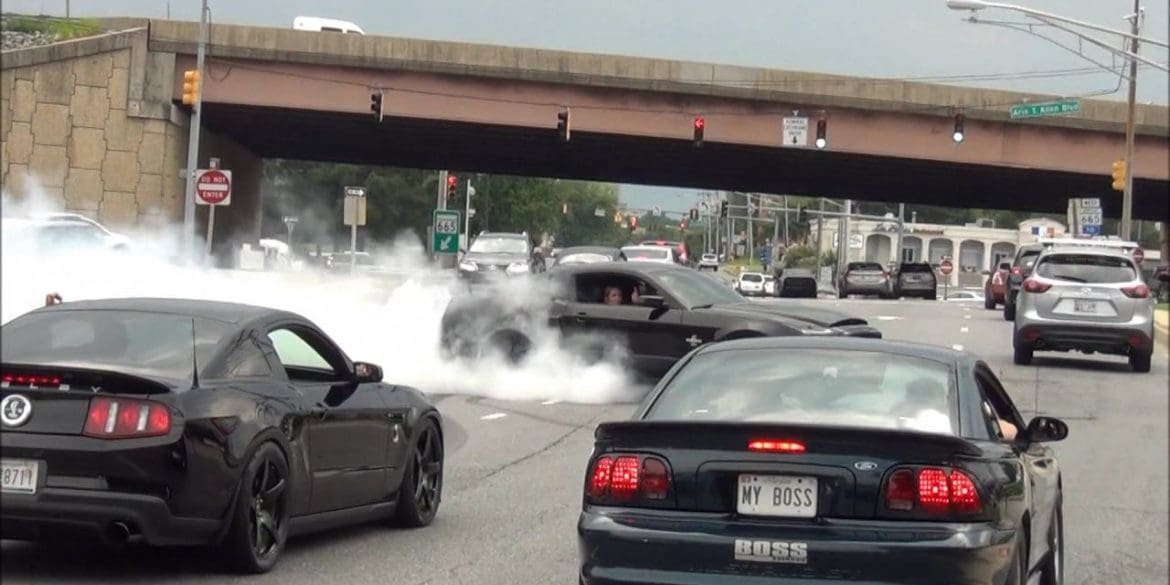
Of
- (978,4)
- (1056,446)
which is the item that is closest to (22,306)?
(1056,446)

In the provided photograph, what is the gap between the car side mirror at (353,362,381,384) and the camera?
9.84 m

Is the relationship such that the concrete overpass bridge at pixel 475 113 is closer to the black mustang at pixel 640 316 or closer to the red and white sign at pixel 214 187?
the red and white sign at pixel 214 187

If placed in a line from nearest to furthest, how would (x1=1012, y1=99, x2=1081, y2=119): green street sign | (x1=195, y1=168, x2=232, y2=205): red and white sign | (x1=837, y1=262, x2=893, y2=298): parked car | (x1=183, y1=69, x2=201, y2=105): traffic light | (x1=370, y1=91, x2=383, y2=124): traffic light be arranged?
(x1=195, y1=168, x2=232, y2=205): red and white sign → (x1=183, y1=69, x2=201, y2=105): traffic light → (x1=1012, y1=99, x2=1081, y2=119): green street sign → (x1=370, y1=91, x2=383, y2=124): traffic light → (x1=837, y1=262, x2=893, y2=298): parked car

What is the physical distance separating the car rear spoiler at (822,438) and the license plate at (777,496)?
13cm

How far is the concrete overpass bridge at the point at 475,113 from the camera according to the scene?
Answer: 1681 inches

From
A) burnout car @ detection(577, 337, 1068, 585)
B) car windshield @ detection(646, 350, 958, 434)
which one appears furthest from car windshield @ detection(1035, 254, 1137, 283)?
burnout car @ detection(577, 337, 1068, 585)

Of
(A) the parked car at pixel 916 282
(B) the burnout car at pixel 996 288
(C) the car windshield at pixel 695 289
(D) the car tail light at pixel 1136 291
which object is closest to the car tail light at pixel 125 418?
(C) the car windshield at pixel 695 289

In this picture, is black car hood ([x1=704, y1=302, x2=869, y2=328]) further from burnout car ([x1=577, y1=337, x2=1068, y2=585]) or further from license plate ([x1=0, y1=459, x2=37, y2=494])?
license plate ([x1=0, y1=459, x2=37, y2=494])

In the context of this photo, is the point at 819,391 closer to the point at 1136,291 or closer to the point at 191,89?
the point at 1136,291

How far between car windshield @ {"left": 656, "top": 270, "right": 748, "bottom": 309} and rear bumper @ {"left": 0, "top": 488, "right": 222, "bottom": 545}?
11203 mm

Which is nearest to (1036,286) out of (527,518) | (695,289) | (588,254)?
(695,289)

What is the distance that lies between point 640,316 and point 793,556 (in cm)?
1250

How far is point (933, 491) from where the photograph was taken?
6.36 m

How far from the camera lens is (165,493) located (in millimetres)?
7617
